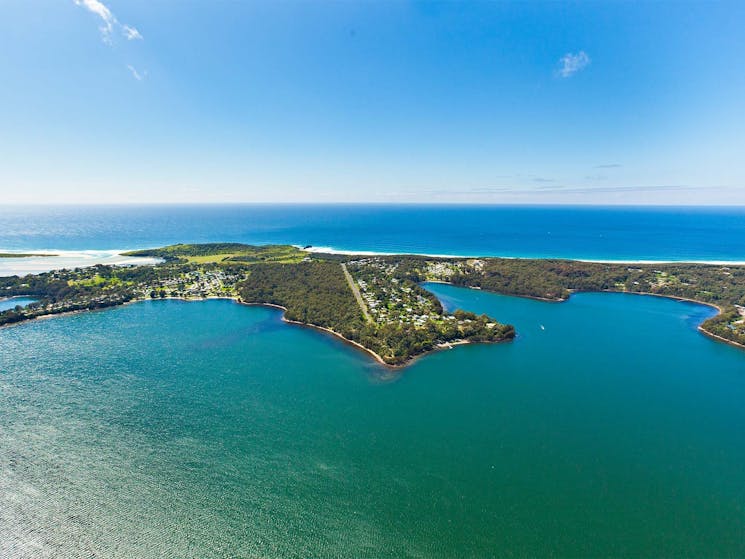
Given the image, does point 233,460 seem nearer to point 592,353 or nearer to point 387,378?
point 387,378

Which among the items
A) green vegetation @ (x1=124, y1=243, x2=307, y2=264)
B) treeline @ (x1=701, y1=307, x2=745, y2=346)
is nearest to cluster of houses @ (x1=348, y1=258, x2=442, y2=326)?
green vegetation @ (x1=124, y1=243, x2=307, y2=264)

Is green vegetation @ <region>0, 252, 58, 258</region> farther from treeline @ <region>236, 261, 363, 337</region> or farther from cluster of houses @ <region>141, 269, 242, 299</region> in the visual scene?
treeline @ <region>236, 261, 363, 337</region>

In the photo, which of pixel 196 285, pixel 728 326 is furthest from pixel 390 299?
pixel 728 326

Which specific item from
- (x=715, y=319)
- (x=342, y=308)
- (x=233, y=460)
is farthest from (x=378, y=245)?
(x=233, y=460)

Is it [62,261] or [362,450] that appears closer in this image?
[362,450]

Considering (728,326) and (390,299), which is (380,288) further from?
(728,326)

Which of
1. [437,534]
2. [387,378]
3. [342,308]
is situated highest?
[342,308]
